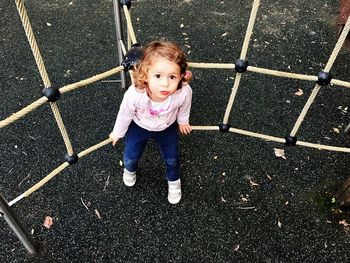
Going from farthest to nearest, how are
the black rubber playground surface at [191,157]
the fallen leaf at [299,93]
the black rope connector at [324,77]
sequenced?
the fallen leaf at [299,93] < the black rubber playground surface at [191,157] < the black rope connector at [324,77]

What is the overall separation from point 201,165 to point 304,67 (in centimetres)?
109

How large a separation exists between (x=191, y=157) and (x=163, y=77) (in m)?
0.82

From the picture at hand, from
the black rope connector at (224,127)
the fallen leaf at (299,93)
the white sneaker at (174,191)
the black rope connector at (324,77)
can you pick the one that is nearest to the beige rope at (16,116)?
the white sneaker at (174,191)

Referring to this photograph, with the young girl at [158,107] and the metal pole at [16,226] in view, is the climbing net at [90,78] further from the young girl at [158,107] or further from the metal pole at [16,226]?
the young girl at [158,107]

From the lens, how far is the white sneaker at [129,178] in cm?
197

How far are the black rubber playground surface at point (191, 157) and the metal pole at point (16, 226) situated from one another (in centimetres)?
7

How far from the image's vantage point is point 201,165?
2129 millimetres

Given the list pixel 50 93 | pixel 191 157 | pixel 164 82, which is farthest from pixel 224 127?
pixel 50 93

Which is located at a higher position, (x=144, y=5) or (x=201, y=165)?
(x=144, y=5)

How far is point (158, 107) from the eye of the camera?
159cm

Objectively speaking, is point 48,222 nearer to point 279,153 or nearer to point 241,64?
point 241,64

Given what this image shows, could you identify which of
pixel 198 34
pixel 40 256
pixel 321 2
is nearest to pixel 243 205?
pixel 40 256

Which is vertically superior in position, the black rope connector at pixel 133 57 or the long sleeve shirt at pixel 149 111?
the black rope connector at pixel 133 57

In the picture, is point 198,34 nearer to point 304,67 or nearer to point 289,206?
point 304,67
